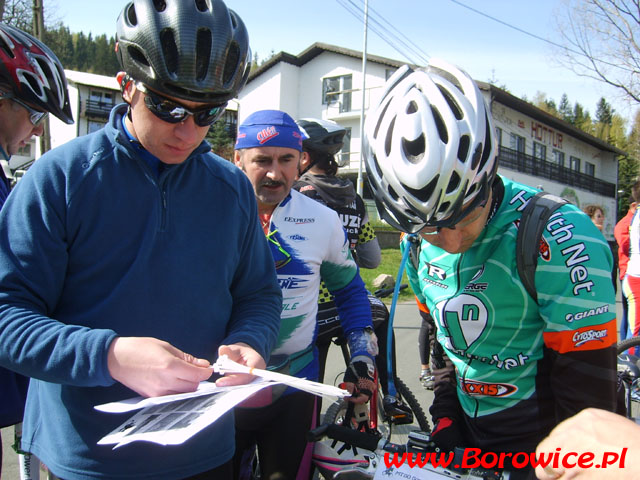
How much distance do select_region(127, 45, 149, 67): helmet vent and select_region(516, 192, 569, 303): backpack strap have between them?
1.32 meters

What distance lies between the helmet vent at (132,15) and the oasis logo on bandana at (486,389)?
169 centimetres

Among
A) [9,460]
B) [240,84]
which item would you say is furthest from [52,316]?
[9,460]

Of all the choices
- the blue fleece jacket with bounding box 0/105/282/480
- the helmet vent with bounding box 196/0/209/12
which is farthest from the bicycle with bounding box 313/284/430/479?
the helmet vent with bounding box 196/0/209/12

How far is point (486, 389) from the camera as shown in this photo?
1.75 m

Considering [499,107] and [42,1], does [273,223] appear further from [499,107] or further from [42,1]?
[499,107]

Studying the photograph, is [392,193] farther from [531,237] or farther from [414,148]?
[531,237]

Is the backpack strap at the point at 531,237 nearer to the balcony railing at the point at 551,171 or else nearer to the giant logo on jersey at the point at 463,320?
the giant logo on jersey at the point at 463,320

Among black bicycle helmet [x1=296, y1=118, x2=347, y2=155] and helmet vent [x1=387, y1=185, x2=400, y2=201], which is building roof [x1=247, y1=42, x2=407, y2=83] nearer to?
black bicycle helmet [x1=296, y1=118, x2=347, y2=155]

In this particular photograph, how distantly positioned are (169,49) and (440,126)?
901 mm

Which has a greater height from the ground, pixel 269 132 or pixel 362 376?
pixel 269 132

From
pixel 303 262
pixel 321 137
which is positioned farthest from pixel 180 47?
pixel 321 137

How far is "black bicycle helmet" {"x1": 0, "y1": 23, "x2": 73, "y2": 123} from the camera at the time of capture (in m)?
2.40

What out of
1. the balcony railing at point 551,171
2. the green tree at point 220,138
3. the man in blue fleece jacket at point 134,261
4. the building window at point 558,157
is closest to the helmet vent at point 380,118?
the man in blue fleece jacket at point 134,261

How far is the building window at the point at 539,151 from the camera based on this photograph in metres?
33.8
